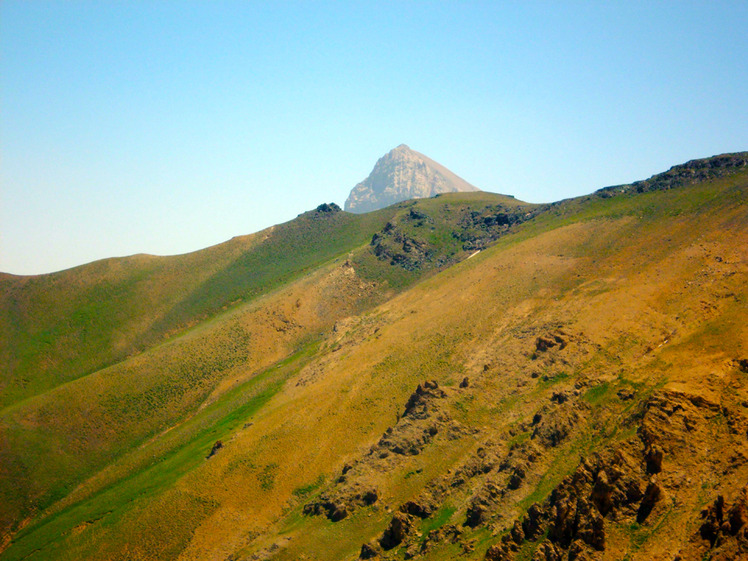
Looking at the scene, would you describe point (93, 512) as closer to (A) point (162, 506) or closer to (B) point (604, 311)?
(A) point (162, 506)

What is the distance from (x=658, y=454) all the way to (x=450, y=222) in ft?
424

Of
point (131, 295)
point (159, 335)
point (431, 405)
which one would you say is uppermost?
point (131, 295)

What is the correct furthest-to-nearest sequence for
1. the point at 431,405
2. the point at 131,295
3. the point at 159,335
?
the point at 131,295, the point at 159,335, the point at 431,405

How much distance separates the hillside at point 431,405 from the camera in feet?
143

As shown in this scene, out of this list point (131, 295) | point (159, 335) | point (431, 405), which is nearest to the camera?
point (431, 405)

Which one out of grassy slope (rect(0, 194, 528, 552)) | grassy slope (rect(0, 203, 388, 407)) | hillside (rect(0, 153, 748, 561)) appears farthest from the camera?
grassy slope (rect(0, 203, 388, 407))

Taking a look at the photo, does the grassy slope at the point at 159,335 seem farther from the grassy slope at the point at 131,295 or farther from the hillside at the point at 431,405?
the hillside at the point at 431,405

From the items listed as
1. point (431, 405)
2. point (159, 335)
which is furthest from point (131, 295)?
point (431, 405)

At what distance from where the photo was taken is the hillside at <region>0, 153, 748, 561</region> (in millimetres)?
43688

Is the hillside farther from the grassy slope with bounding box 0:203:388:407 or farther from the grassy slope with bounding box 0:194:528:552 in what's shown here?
the grassy slope with bounding box 0:203:388:407

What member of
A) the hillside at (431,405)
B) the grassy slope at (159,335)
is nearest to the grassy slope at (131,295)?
the grassy slope at (159,335)

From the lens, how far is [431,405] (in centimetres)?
6925

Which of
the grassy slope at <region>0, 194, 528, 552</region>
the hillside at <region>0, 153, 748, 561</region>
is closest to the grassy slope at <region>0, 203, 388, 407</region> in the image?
the grassy slope at <region>0, 194, 528, 552</region>

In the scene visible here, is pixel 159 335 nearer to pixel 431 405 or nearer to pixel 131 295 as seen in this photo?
pixel 131 295
